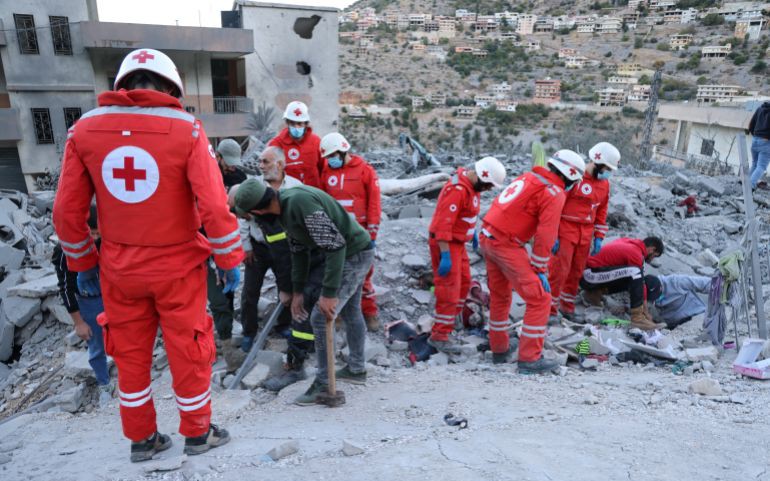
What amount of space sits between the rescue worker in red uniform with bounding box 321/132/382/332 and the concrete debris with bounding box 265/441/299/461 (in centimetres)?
255

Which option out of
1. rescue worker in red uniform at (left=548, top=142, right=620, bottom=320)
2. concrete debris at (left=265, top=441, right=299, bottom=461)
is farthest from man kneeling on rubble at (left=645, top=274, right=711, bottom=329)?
concrete debris at (left=265, top=441, right=299, bottom=461)

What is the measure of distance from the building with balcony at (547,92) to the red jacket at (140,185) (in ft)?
165

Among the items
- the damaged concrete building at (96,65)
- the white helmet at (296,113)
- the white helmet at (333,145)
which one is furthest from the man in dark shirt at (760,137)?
the damaged concrete building at (96,65)

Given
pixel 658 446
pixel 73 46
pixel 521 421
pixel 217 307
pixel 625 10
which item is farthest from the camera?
pixel 625 10

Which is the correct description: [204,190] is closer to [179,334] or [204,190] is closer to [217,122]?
[179,334]

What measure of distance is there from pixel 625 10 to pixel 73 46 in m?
69.0

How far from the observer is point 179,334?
249 cm

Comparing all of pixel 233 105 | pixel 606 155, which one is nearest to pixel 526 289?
pixel 606 155

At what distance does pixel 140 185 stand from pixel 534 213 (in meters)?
3.09

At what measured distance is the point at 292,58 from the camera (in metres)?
21.1

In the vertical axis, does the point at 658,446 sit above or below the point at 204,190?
below

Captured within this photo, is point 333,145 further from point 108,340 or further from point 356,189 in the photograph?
point 108,340

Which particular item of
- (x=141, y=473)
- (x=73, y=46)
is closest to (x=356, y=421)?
(x=141, y=473)

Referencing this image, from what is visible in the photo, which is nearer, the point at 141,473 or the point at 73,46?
the point at 141,473
